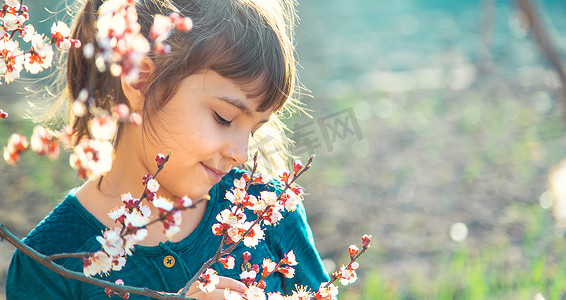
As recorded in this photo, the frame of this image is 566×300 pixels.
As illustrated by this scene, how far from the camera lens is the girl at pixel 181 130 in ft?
3.79

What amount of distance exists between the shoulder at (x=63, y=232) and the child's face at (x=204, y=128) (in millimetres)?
216

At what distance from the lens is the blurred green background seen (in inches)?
→ 90.3

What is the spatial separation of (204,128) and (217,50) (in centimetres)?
16

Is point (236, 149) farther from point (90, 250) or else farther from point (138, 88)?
point (90, 250)

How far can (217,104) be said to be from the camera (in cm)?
114

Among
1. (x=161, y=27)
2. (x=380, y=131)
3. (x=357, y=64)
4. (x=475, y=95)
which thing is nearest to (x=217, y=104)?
(x=161, y=27)

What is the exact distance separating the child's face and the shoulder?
216 mm

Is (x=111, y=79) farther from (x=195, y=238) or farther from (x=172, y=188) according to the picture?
(x=195, y=238)

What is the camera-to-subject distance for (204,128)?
3.74ft

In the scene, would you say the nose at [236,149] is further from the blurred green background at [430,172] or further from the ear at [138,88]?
the blurred green background at [430,172]

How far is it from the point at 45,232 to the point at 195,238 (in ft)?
1.00

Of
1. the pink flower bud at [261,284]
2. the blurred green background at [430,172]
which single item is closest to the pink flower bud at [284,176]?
the pink flower bud at [261,284]

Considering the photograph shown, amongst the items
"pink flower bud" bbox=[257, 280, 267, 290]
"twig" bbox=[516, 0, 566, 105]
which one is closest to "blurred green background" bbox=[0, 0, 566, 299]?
"twig" bbox=[516, 0, 566, 105]

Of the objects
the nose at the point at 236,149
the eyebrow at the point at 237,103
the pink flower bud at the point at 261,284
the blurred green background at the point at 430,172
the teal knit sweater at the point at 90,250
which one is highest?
the eyebrow at the point at 237,103
